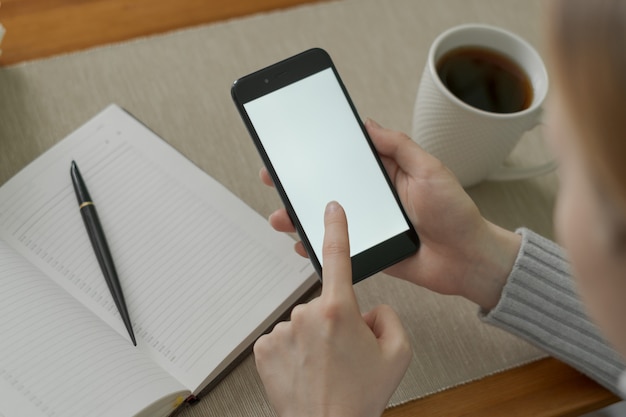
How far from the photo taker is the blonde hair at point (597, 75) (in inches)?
10.2

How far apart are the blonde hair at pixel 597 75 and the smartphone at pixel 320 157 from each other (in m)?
0.31

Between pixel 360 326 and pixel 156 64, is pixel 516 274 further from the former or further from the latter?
pixel 156 64

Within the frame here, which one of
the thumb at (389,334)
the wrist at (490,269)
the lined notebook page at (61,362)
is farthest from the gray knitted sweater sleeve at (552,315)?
the lined notebook page at (61,362)

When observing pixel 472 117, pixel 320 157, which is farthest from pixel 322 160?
pixel 472 117

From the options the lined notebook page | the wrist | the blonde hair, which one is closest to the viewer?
the blonde hair

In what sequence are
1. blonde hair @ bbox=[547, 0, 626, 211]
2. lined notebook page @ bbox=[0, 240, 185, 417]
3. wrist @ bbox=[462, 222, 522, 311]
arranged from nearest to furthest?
1. blonde hair @ bbox=[547, 0, 626, 211]
2. lined notebook page @ bbox=[0, 240, 185, 417]
3. wrist @ bbox=[462, 222, 522, 311]

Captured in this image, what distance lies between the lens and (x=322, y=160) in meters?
0.59

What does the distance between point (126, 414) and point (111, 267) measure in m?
0.14

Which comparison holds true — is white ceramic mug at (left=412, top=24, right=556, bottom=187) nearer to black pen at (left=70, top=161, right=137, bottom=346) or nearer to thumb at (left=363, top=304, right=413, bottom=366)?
thumb at (left=363, top=304, right=413, bottom=366)

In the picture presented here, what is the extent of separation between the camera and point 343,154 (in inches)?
23.6

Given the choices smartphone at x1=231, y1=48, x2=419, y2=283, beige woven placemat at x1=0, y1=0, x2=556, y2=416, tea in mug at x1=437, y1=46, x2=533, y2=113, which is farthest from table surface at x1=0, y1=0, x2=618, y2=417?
tea in mug at x1=437, y1=46, x2=533, y2=113

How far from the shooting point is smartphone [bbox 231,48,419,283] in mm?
577

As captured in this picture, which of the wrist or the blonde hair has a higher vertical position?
the blonde hair

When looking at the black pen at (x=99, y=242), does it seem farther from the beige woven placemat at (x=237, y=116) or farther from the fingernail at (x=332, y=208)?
the fingernail at (x=332, y=208)
